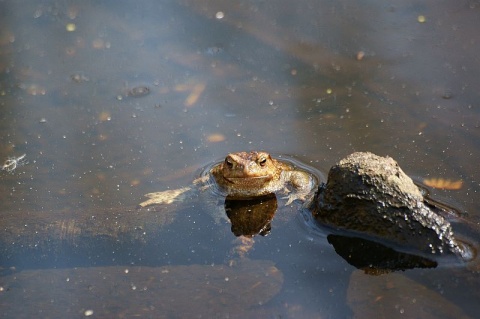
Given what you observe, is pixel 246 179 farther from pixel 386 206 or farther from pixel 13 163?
pixel 13 163

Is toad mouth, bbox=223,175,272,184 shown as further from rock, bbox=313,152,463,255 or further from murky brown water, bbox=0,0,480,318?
rock, bbox=313,152,463,255

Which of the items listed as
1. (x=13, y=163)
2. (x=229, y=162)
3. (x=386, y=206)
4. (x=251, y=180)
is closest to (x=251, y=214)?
(x=251, y=180)

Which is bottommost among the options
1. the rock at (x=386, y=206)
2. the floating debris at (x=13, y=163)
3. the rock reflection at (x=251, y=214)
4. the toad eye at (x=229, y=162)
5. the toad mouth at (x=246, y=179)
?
the floating debris at (x=13, y=163)

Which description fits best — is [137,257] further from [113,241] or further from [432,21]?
[432,21]

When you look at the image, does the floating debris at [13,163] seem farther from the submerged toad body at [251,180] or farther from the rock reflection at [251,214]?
the rock reflection at [251,214]

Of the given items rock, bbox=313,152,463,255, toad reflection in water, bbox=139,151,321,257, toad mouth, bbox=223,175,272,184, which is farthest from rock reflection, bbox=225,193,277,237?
rock, bbox=313,152,463,255

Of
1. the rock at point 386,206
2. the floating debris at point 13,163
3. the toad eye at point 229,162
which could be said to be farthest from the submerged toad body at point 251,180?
the floating debris at point 13,163
